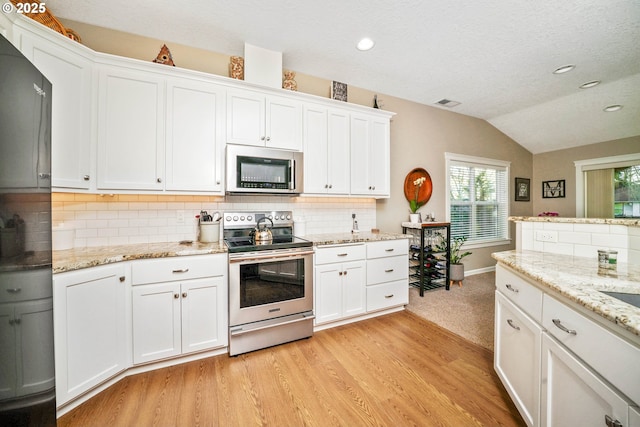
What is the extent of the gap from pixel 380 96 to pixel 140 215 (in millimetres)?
3374

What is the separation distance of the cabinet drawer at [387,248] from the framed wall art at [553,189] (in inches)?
174

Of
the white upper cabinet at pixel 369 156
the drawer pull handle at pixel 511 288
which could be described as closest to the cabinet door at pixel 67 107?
the white upper cabinet at pixel 369 156

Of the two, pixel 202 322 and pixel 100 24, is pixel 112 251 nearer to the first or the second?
pixel 202 322

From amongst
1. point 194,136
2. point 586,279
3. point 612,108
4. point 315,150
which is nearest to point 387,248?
point 315,150

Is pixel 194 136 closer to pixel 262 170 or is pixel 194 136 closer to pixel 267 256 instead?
pixel 262 170

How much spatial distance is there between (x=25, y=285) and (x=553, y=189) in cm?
730

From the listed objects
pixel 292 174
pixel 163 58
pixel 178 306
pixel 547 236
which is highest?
pixel 163 58

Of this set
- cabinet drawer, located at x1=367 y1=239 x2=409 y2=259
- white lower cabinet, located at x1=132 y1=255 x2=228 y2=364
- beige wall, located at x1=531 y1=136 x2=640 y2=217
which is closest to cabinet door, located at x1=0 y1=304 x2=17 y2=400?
white lower cabinet, located at x1=132 y1=255 x2=228 y2=364

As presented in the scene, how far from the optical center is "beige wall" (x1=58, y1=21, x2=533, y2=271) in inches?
92.9

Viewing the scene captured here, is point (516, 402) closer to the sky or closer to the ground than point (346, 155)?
closer to the ground

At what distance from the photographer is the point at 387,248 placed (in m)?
2.86

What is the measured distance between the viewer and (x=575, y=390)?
3.07 ft

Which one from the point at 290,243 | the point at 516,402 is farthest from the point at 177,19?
the point at 516,402

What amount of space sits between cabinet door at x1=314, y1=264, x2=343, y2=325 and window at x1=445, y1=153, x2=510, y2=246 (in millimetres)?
2736
